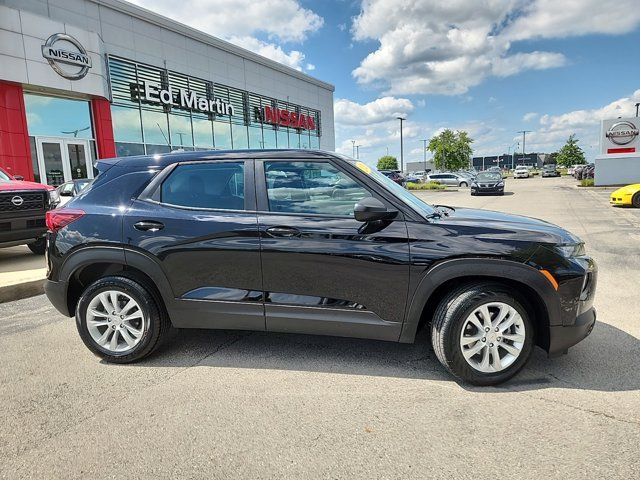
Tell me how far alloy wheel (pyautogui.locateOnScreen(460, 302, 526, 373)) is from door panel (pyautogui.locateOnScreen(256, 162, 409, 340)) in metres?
0.50

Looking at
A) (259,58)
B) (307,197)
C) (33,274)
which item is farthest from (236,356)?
(259,58)

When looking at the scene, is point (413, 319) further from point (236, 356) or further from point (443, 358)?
point (236, 356)

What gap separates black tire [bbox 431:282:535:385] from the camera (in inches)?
115

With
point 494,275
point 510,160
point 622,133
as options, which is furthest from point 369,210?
point 510,160

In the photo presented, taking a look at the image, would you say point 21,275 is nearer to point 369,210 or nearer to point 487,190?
point 369,210

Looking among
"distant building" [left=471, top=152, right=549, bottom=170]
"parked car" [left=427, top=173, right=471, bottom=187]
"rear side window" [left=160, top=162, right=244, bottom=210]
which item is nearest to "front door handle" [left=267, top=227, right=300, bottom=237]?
"rear side window" [left=160, top=162, right=244, bottom=210]

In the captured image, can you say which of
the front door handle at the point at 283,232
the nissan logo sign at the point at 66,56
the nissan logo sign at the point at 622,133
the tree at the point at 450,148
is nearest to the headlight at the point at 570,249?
the front door handle at the point at 283,232

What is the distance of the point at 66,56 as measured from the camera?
1638cm

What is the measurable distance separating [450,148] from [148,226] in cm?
5933

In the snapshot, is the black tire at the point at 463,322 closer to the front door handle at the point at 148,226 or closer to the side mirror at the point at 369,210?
the side mirror at the point at 369,210

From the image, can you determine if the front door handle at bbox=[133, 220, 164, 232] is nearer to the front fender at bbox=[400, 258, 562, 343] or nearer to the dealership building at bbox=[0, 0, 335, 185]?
the front fender at bbox=[400, 258, 562, 343]

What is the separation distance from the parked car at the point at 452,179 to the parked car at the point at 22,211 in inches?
1537

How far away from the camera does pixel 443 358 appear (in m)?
3.01

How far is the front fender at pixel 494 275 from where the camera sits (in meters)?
2.88
